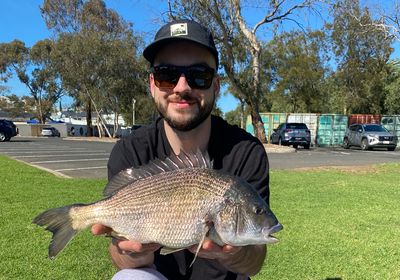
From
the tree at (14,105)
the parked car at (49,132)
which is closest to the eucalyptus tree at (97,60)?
the parked car at (49,132)

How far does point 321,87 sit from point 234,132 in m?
44.1

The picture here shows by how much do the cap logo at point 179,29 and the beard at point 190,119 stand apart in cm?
35

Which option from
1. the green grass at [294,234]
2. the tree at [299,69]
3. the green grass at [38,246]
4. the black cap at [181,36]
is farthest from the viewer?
the tree at [299,69]

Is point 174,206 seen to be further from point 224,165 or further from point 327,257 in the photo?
point 327,257

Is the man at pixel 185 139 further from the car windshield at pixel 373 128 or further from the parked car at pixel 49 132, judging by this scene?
the parked car at pixel 49 132

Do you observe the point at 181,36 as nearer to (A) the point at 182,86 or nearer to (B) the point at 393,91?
(A) the point at 182,86

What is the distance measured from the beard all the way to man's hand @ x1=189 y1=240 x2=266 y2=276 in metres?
0.75

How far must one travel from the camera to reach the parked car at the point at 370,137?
90.0 ft

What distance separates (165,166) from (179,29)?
801mm

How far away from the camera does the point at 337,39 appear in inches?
1618

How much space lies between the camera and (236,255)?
79.7 inches

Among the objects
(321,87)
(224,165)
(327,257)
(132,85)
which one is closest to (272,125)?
(321,87)

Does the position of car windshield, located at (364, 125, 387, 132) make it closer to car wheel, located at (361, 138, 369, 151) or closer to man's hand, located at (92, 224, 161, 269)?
car wheel, located at (361, 138, 369, 151)

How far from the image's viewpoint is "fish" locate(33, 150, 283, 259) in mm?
1834
